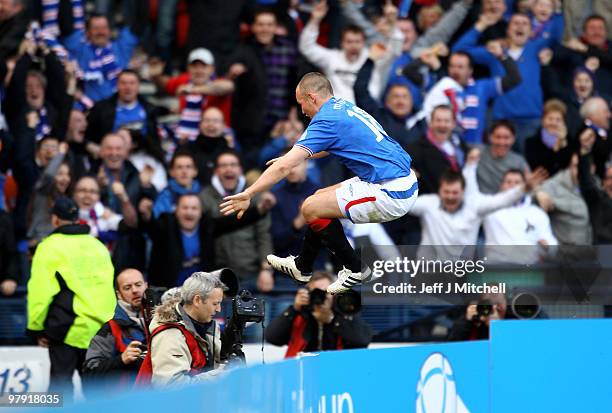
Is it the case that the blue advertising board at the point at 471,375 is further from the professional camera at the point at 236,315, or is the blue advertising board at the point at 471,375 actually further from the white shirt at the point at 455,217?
the white shirt at the point at 455,217

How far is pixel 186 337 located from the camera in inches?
320

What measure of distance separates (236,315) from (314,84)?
5.03 ft

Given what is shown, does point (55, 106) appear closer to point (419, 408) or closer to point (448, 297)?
point (448, 297)

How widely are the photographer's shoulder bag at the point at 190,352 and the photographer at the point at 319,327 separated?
2414 mm

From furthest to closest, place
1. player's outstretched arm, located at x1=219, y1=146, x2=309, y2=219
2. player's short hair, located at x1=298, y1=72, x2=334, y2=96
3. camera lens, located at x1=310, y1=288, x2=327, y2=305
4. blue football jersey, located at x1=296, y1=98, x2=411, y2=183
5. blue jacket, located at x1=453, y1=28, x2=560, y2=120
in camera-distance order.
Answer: blue jacket, located at x1=453, y1=28, x2=560, y2=120 < camera lens, located at x1=310, y1=288, x2=327, y2=305 < player's short hair, located at x1=298, y1=72, x2=334, y2=96 < blue football jersey, located at x1=296, y1=98, x2=411, y2=183 < player's outstretched arm, located at x1=219, y1=146, x2=309, y2=219

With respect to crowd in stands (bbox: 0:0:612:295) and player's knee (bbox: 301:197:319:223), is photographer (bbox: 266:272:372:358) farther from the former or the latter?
crowd in stands (bbox: 0:0:612:295)

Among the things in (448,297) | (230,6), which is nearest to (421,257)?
(448,297)

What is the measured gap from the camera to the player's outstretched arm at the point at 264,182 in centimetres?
827

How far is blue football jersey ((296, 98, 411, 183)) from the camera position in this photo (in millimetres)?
8695

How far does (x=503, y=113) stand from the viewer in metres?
15.1

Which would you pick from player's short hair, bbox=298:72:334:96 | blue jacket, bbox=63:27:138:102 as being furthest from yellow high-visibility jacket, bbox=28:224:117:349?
blue jacket, bbox=63:27:138:102

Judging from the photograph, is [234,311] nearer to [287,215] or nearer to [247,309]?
[247,309]

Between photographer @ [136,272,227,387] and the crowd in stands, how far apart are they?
3996 millimetres

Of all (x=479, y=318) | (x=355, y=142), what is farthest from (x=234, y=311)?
(x=479, y=318)
